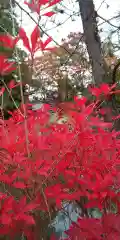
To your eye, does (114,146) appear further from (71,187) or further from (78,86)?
Answer: (78,86)

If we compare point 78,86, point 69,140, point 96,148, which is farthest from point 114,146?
point 78,86

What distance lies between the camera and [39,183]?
1.08 m

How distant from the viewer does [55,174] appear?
1169 mm

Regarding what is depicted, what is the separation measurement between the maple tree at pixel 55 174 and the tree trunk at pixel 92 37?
2812 mm

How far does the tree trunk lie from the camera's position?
4031 millimetres

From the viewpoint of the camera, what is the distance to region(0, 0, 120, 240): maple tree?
1039 mm

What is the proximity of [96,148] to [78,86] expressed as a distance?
389cm

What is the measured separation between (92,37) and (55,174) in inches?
123

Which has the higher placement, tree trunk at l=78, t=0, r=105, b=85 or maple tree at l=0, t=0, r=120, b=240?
tree trunk at l=78, t=0, r=105, b=85

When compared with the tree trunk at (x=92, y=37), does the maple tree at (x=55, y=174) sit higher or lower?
lower

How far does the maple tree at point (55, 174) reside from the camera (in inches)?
40.9

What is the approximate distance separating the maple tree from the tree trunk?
2812 millimetres

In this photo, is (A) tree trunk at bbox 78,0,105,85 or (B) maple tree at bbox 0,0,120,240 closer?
(B) maple tree at bbox 0,0,120,240

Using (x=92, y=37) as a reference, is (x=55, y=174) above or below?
below
